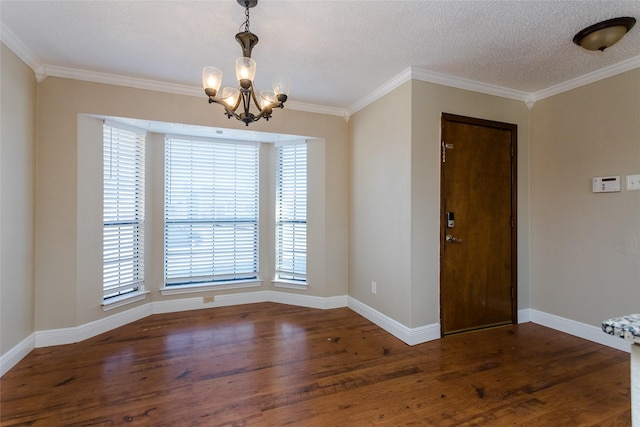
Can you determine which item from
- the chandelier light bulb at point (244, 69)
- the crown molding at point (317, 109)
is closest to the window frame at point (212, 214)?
the crown molding at point (317, 109)

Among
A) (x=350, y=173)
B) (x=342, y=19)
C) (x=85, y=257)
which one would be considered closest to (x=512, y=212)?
(x=350, y=173)

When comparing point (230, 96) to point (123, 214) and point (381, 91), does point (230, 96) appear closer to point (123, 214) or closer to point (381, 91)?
point (381, 91)

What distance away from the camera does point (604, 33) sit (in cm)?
207

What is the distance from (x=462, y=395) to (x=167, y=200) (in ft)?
11.6

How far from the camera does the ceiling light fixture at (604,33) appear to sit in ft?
6.57

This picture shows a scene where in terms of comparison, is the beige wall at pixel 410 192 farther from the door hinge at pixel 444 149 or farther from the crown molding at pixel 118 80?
the crown molding at pixel 118 80

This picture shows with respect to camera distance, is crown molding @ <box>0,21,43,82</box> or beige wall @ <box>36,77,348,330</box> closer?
crown molding @ <box>0,21,43,82</box>

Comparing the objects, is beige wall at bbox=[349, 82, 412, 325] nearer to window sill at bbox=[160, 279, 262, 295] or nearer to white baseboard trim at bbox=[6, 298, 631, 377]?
white baseboard trim at bbox=[6, 298, 631, 377]

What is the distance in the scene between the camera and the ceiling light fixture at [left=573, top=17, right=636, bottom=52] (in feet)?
6.57

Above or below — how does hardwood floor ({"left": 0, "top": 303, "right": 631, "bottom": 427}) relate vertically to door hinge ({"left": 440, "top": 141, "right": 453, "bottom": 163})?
below

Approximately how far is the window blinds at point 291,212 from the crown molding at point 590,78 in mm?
2731

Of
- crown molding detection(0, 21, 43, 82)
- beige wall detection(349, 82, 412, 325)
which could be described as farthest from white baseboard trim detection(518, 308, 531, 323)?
crown molding detection(0, 21, 43, 82)

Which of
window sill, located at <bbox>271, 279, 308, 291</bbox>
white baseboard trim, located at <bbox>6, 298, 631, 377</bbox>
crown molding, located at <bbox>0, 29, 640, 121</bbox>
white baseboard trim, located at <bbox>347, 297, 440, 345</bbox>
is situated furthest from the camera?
window sill, located at <bbox>271, 279, 308, 291</bbox>

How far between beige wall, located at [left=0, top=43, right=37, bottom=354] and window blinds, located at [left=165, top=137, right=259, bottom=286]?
1220 millimetres
